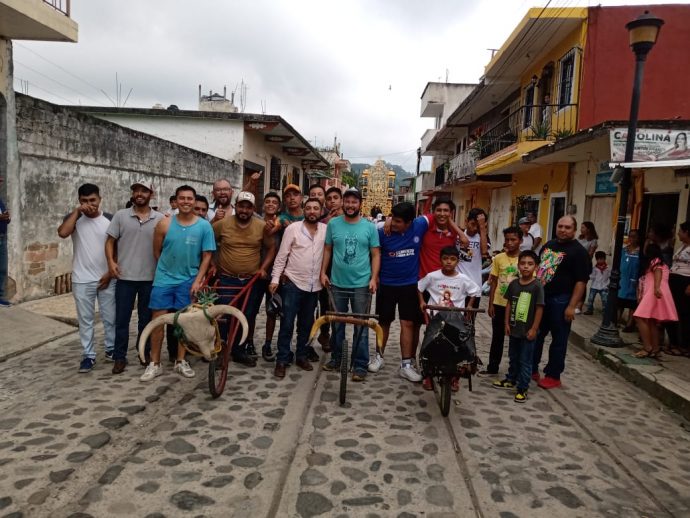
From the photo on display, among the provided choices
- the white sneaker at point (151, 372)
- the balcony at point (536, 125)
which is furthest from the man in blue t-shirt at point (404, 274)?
the balcony at point (536, 125)

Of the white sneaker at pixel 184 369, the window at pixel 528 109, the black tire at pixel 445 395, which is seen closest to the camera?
the black tire at pixel 445 395

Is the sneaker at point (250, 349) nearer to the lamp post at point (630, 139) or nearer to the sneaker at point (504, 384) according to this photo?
the sneaker at point (504, 384)

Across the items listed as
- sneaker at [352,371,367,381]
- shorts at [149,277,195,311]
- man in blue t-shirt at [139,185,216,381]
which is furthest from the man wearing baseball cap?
sneaker at [352,371,367,381]

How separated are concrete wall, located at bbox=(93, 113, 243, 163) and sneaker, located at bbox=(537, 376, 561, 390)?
14574mm

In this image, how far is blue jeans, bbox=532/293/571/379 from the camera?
16.7 feet

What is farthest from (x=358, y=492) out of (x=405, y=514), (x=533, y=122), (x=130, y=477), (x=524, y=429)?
(x=533, y=122)

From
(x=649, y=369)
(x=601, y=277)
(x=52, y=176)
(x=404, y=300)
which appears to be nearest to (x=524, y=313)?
(x=404, y=300)

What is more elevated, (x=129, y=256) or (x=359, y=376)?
(x=129, y=256)

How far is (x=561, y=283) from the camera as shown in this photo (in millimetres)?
5066

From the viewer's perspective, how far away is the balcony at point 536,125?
13188mm

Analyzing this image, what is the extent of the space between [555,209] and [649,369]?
8.86 meters

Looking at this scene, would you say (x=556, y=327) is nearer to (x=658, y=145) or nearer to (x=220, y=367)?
(x=220, y=367)

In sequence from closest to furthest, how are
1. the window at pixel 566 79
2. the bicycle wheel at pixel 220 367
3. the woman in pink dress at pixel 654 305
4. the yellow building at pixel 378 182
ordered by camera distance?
the bicycle wheel at pixel 220 367
the woman in pink dress at pixel 654 305
the window at pixel 566 79
the yellow building at pixel 378 182

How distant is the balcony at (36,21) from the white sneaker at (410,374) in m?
6.62
